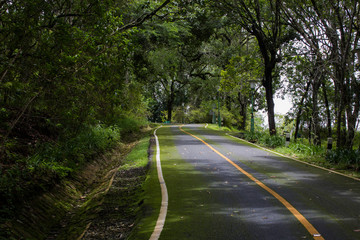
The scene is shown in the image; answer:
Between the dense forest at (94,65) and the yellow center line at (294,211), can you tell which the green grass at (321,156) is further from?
the yellow center line at (294,211)

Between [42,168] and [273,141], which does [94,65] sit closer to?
[42,168]

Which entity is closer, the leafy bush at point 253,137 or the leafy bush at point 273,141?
the leafy bush at point 273,141

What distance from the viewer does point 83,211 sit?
7.86 m

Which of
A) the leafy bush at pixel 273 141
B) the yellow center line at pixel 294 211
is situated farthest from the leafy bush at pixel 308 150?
the yellow center line at pixel 294 211

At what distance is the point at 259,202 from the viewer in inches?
271

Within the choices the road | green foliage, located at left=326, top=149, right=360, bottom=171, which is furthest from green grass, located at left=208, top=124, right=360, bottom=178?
the road

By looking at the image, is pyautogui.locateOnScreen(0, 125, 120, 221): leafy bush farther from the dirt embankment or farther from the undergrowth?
the dirt embankment

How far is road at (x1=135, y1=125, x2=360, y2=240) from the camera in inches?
205

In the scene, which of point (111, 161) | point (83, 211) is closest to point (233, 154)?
point (111, 161)

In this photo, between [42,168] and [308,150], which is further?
[308,150]

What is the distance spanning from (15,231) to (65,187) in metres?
3.22

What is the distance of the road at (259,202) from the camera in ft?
17.1

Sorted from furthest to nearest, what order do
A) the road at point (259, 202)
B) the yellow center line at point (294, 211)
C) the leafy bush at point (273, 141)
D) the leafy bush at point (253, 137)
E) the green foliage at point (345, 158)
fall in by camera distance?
the leafy bush at point (253, 137) → the leafy bush at point (273, 141) → the green foliage at point (345, 158) → the road at point (259, 202) → the yellow center line at point (294, 211)

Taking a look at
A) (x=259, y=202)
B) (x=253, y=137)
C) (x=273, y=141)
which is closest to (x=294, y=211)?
(x=259, y=202)
